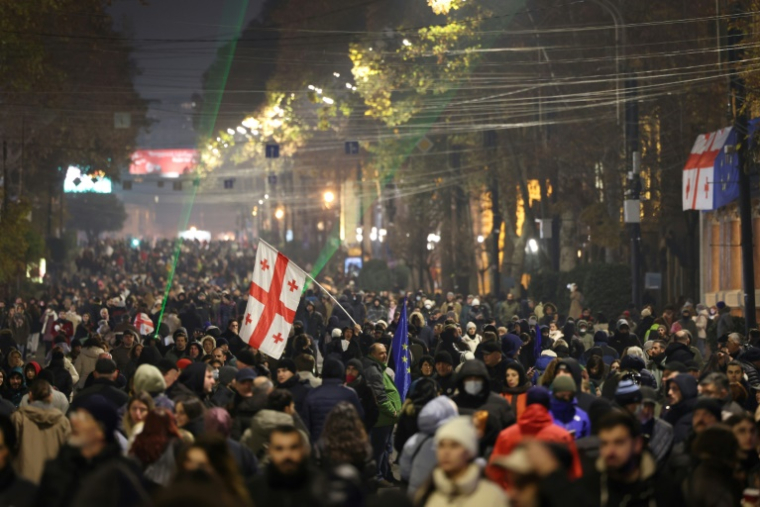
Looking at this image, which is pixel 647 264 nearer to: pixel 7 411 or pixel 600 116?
pixel 600 116

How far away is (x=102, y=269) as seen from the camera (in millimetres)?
71125

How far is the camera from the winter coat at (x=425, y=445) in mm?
9867

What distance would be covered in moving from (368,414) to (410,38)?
37.1 meters

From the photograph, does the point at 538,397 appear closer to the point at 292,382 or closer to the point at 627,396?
the point at 627,396

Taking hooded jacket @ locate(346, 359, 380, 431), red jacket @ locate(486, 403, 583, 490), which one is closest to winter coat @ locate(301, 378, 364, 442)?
hooded jacket @ locate(346, 359, 380, 431)

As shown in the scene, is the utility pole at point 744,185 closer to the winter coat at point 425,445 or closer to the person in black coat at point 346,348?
the person in black coat at point 346,348

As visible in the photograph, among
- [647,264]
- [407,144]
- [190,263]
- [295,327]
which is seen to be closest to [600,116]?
[647,264]

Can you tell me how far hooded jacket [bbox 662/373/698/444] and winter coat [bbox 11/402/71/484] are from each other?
4.59 meters

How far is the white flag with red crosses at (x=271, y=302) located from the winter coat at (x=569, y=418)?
6.57 m

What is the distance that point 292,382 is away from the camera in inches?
548

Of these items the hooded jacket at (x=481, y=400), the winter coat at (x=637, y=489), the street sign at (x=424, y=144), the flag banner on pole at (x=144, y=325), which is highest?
the street sign at (x=424, y=144)

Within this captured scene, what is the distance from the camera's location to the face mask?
1162 centimetres

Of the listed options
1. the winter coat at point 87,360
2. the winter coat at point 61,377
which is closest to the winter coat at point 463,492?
the winter coat at point 61,377

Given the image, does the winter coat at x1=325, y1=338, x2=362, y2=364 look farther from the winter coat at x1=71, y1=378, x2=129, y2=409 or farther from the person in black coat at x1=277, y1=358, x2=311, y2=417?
the winter coat at x1=71, y1=378, x2=129, y2=409
